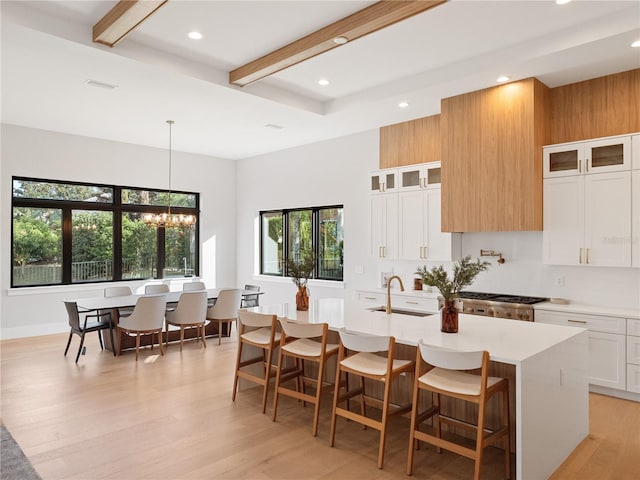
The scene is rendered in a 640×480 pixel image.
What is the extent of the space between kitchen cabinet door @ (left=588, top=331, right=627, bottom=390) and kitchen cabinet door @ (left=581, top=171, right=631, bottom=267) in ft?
2.37

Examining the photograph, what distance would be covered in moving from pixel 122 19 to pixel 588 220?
15.3 ft

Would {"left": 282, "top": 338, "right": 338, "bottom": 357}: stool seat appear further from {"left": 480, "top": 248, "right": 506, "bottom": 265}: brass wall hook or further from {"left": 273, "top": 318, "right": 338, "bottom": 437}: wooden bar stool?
{"left": 480, "top": 248, "right": 506, "bottom": 265}: brass wall hook

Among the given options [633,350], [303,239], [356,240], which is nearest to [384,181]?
[356,240]

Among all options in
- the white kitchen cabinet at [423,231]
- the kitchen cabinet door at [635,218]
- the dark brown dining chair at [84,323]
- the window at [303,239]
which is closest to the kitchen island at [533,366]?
the kitchen cabinet door at [635,218]

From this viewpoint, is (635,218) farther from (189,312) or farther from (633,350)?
(189,312)

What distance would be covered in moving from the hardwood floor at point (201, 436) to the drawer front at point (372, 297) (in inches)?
85.3

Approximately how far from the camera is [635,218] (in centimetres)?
421

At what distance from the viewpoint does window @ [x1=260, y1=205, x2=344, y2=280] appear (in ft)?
24.6

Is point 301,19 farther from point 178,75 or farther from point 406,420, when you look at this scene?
point 406,420

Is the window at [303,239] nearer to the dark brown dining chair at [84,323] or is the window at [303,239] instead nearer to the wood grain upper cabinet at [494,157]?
the wood grain upper cabinet at [494,157]

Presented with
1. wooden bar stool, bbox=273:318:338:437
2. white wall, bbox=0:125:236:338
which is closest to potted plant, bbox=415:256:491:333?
wooden bar stool, bbox=273:318:338:437

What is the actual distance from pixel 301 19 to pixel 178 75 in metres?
1.53

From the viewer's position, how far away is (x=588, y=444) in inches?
127

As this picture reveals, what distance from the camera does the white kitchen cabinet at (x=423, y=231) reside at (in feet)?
18.4
